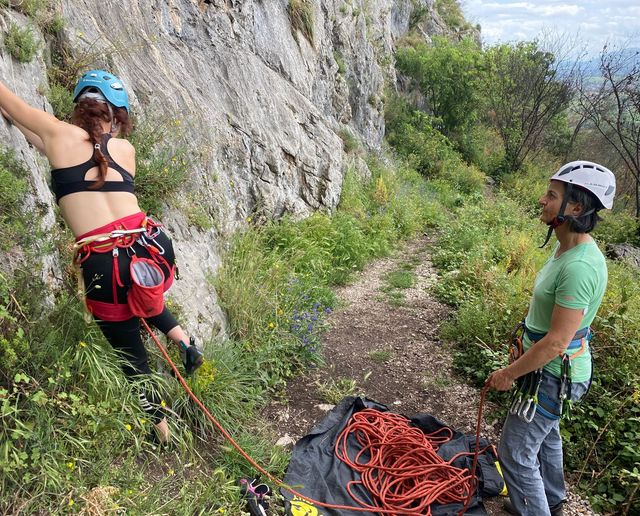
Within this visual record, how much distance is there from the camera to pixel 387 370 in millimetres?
4773

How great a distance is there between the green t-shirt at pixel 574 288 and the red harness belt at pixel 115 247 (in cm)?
226

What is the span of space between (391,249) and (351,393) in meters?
4.97

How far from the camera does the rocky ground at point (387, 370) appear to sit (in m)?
3.89

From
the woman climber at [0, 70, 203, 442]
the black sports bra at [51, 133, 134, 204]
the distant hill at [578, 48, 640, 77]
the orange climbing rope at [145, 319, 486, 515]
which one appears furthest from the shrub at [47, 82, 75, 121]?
the distant hill at [578, 48, 640, 77]

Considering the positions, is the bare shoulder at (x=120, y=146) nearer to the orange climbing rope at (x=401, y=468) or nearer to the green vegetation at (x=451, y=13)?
the orange climbing rope at (x=401, y=468)

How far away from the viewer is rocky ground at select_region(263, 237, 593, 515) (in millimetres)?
3887

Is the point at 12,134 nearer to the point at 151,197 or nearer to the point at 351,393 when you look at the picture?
the point at 151,197

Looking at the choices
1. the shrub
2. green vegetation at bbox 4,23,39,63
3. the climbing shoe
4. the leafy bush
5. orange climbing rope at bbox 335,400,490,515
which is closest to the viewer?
the climbing shoe

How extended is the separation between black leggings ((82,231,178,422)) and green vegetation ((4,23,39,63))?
1.97 metres

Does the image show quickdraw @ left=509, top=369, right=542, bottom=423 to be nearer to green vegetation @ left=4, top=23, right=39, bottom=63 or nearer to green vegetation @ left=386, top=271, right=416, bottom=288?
green vegetation @ left=4, top=23, right=39, bottom=63

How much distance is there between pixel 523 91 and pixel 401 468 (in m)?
19.5

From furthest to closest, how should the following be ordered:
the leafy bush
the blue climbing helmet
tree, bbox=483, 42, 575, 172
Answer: tree, bbox=483, 42, 575, 172 → the leafy bush → the blue climbing helmet

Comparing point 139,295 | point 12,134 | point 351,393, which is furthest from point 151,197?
point 351,393

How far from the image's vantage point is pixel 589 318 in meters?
2.43
